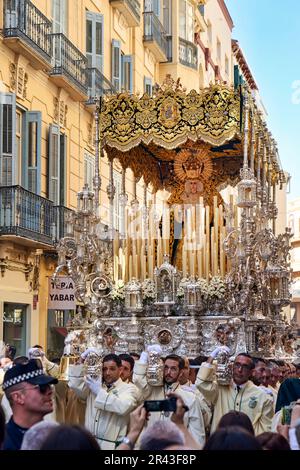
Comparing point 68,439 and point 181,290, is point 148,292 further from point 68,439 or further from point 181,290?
point 68,439

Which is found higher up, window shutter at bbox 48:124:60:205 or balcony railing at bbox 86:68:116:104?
balcony railing at bbox 86:68:116:104

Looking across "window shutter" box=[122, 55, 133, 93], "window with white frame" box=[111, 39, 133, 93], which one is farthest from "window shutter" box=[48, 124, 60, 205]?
"window shutter" box=[122, 55, 133, 93]

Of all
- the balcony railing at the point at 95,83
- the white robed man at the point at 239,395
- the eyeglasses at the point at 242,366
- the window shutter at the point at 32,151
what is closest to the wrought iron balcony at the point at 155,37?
the balcony railing at the point at 95,83

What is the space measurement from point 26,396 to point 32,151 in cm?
1294

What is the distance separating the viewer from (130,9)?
23625 mm

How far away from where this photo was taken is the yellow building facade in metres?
17.0

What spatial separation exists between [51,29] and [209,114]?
22.4 ft

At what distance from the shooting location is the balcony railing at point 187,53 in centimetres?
2738

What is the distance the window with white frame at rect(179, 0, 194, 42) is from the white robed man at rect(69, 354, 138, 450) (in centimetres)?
2046

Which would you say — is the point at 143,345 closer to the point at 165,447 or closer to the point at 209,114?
the point at 209,114

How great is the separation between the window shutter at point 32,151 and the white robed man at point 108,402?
10.2 metres

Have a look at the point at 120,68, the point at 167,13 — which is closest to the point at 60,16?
the point at 120,68

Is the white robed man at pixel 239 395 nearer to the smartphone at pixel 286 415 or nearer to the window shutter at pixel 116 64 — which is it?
the smartphone at pixel 286 415

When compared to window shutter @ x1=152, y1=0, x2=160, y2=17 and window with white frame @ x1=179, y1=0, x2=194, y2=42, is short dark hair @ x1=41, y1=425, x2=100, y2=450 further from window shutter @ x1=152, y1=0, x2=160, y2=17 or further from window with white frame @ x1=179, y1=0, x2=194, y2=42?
window with white frame @ x1=179, y1=0, x2=194, y2=42
